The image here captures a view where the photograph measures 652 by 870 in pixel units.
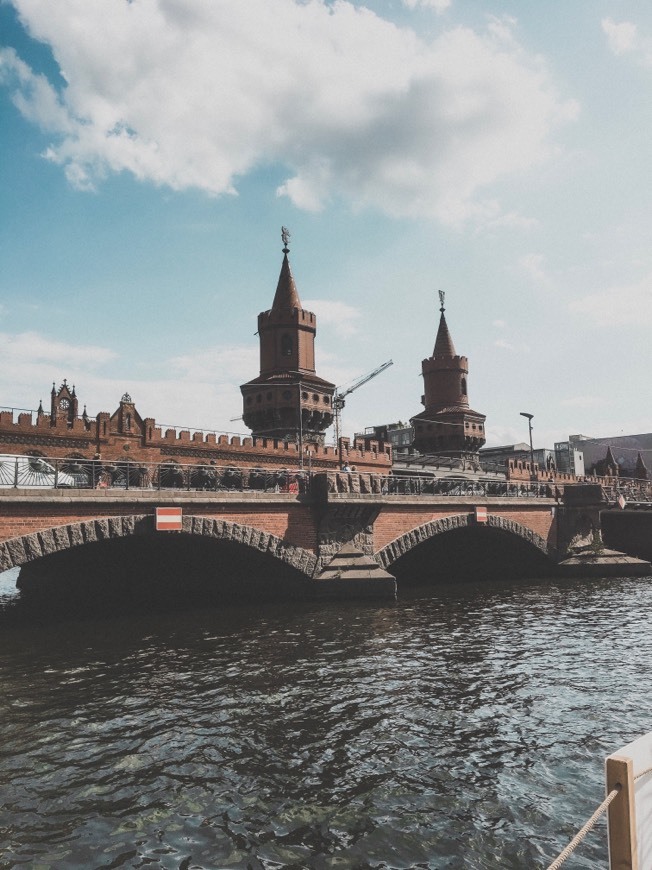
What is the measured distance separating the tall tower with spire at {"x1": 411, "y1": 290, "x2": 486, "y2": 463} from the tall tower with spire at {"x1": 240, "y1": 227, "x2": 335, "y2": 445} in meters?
15.8

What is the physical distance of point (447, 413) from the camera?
71.3 metres

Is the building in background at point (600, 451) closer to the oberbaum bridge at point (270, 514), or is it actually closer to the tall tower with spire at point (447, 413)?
the tall tower with spire at point (447, 413)

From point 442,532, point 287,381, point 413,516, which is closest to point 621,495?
point 442,532

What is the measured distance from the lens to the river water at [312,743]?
6863 mm

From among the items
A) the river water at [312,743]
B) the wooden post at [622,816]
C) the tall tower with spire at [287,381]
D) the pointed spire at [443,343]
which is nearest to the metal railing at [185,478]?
the river water at [312,743]

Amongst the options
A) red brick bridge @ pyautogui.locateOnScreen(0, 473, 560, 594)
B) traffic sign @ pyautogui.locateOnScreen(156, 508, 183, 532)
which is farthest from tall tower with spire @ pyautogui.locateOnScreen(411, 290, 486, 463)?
traffic sign @ pyautogui.locateOnScreen(156, 508, 183, 532)

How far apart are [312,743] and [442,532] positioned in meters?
20.0

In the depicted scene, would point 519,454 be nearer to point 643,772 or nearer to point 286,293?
point 286,293

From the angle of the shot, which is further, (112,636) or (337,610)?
(337,610)

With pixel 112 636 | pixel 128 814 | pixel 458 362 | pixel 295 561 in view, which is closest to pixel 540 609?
pixel 295 561

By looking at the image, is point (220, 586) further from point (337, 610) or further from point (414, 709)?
point (414, 709)

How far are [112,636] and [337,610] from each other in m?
7.41

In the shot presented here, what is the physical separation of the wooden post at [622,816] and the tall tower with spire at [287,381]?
175ft

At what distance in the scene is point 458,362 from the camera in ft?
239
